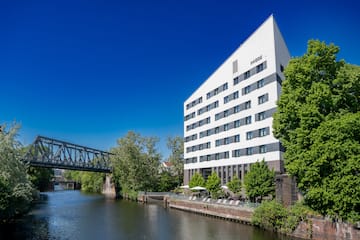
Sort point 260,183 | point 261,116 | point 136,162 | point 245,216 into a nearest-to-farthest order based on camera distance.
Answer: point 245,216
point 260,183
point 261,116
point 136,162

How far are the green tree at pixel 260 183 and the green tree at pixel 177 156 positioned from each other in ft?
162

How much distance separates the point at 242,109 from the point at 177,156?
126ft

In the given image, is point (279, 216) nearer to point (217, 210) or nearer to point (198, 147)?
point (217, 210)

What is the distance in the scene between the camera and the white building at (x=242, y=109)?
47844 mm

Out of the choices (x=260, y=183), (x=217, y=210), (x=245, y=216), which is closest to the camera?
(x=245, y=216)

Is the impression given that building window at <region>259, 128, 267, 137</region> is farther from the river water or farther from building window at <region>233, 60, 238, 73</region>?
the river water

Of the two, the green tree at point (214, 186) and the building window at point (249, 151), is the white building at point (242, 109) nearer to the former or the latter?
the building window at point (249, 151)

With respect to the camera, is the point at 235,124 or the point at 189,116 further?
the point at 189,116

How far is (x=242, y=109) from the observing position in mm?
53625

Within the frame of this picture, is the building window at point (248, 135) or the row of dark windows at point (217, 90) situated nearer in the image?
the building window at point (248, 135)

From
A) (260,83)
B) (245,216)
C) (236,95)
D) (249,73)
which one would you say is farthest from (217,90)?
(245,216)

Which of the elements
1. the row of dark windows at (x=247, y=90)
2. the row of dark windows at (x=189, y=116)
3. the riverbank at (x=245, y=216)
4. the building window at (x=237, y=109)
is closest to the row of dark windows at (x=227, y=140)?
the building window at (x=237, y=109)

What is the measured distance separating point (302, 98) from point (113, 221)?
2717cm

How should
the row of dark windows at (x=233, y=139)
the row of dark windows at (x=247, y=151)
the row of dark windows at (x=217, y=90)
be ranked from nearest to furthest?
1. the row of dark windows at (x=247, y=151)
2. the row of dark windows at (x=233, y=139)
3. the row of dark windows at (x=217, y=90)
